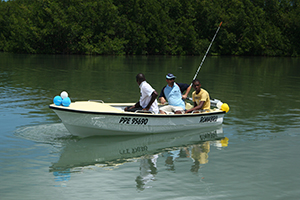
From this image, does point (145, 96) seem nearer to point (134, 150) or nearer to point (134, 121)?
point (134, 121)

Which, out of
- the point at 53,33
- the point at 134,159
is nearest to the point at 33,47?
the point at 53,33

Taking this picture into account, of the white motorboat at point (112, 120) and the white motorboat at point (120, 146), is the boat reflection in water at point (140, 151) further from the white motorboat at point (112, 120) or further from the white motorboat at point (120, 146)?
the white motorboat at point (112, 120)

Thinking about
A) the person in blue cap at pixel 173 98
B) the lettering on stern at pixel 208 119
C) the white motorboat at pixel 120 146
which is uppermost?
the person in blue cap at pixel 173 98

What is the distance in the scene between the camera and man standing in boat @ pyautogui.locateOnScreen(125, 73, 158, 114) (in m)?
10.5

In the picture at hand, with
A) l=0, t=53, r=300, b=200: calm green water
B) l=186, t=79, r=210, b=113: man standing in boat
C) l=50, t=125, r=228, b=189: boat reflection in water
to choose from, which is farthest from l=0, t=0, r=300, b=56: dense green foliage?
l=50, t=125, r=228, b=189: boat reflection in water

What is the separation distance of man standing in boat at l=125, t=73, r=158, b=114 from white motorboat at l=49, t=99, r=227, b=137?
0.73ft

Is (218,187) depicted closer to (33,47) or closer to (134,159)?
(134,159)

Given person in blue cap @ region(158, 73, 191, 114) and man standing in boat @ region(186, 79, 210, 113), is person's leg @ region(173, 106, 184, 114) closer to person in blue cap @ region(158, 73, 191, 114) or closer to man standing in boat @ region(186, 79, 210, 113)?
person in blue cap @ region(158, 73, 191, 114)

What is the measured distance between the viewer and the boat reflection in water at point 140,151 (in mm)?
8367

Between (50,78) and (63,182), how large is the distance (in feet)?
66.3

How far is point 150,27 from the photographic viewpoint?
259ft

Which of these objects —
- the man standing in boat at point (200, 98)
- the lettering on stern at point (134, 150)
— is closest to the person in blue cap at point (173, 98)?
the man standing in boat at point (200, 98)

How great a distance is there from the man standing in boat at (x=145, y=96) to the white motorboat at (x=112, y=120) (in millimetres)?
222

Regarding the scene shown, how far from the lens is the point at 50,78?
87.5ft
